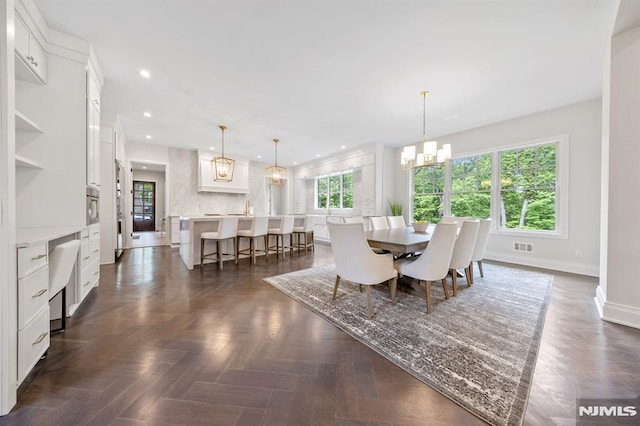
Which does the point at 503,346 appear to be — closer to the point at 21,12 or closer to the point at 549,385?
the point at 549,385

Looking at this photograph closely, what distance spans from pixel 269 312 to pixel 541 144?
5.24 m

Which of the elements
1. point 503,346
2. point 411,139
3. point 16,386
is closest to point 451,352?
point 503,346

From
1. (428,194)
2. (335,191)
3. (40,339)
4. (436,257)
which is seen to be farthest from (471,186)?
(40,339)

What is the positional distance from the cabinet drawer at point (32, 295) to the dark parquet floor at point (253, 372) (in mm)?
390

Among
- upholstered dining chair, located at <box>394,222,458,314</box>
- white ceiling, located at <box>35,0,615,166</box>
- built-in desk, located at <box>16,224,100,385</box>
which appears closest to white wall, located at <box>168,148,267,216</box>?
white ceiling, located at <box>35,0,615,166</box>

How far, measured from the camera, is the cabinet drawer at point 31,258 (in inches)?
49.9

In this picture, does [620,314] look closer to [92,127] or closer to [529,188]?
[529,188]

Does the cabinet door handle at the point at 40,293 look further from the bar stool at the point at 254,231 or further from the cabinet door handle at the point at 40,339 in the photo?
the bar stool at the point at 254,231

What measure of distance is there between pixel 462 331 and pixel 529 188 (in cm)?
383

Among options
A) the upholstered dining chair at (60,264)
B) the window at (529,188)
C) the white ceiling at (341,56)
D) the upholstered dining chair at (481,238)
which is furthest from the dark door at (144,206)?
the window at (529,188)

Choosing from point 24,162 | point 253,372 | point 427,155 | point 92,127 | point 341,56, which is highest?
point 341,56

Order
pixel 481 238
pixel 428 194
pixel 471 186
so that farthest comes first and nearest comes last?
pixel 428 194, pixel 471 186, pixel 481 238

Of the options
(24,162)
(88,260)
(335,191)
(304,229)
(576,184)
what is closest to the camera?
(24,162)

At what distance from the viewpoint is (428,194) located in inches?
227
